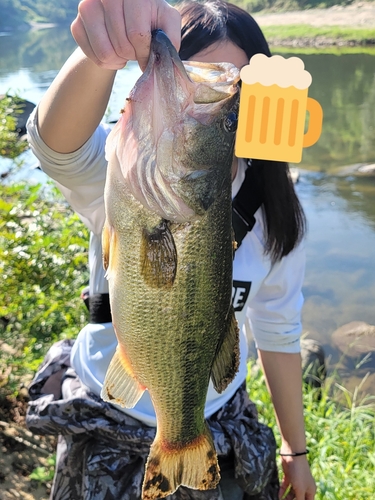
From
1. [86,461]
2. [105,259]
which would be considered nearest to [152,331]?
[105,259]

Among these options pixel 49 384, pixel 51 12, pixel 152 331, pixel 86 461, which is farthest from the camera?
pixel 51 12

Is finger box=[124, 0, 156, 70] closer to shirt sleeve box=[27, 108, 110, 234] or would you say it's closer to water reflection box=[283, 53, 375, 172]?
shirt sleeve box=[27, 108, 110, 234]

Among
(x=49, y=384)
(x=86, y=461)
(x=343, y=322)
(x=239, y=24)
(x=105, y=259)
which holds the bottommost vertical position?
(x=343, y=322)

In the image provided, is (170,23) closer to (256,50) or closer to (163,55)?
(163,55)

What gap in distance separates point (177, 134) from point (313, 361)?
→ 4.22 m

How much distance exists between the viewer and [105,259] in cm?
133

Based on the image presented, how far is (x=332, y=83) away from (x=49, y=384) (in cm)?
2116

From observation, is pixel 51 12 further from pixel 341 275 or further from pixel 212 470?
pixel 212 470

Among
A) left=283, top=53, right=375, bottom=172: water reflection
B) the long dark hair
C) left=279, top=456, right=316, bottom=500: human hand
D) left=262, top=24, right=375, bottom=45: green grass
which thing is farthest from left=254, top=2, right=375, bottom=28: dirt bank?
left=279, top=456, right=316, bottom=500: human hand

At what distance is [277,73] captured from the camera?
123cm

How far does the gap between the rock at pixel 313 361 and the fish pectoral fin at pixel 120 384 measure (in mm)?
3541

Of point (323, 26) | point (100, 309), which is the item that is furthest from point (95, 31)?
point (323, 26)

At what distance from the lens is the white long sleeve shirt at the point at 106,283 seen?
1.57 m

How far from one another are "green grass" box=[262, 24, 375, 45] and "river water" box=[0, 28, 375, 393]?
11644 mm
